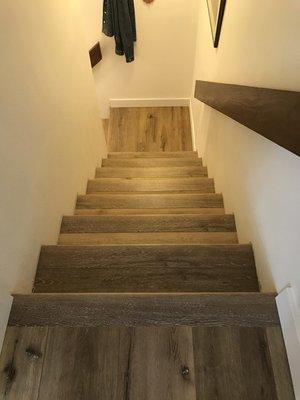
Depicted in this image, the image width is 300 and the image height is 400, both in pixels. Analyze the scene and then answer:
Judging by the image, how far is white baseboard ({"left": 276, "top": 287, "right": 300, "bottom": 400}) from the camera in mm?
840

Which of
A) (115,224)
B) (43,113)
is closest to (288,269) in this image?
(115,224)

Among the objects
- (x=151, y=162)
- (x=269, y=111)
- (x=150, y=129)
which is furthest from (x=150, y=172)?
(x=269, y=111)

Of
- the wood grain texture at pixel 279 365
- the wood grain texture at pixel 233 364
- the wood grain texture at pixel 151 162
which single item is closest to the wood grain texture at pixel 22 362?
the wood grain texture at pixel 233 364

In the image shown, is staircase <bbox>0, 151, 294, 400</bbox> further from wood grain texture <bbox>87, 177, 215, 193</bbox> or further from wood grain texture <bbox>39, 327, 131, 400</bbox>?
wood grain texture <bbox>87, 177, 215, 193</bbox>

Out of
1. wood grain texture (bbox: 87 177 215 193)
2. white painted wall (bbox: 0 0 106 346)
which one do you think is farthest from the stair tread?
wood grain texture (bbox: 87 177 215 193)

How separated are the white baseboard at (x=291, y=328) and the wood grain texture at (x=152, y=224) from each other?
798 millimetres

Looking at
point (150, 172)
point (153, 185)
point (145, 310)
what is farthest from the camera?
point (150, 172)

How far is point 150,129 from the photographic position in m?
4.43

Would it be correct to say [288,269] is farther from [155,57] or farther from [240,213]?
[155,57]

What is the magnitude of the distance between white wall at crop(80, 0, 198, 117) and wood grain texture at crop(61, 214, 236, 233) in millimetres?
3145

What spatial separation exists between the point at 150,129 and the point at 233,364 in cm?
388

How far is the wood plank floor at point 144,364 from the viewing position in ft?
2.79

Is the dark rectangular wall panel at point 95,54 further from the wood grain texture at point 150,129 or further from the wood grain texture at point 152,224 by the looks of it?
the wood grain texture at point 152,224

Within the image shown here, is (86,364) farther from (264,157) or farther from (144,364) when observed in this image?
(264,157)
